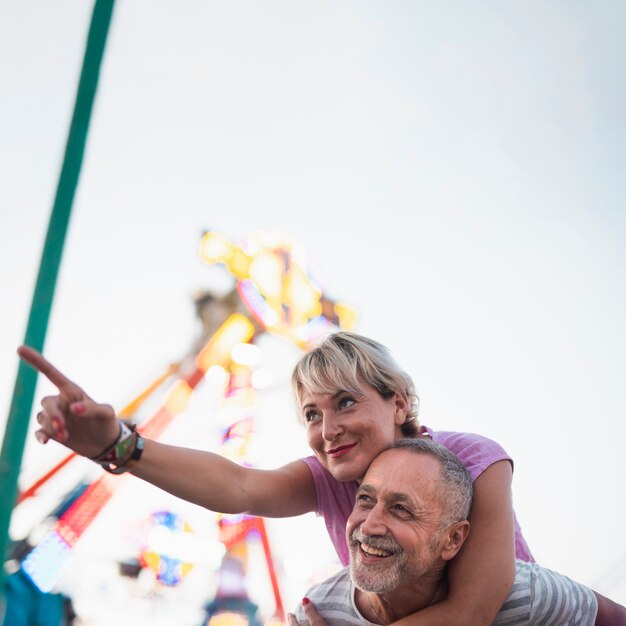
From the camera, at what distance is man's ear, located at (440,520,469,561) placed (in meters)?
2.07

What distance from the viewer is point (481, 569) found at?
1.99 metres

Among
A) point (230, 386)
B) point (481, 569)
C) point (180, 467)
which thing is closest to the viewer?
point (481, 569)

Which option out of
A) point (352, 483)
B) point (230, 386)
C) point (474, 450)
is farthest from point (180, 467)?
point (230, 386)

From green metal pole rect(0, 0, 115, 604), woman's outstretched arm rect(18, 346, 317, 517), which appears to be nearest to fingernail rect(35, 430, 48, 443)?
woman's outstretched arm rect(18, 346, 317, 517)

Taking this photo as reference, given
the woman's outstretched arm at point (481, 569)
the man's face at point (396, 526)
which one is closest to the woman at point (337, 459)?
the woman's outstretched arm at point (481, 569)

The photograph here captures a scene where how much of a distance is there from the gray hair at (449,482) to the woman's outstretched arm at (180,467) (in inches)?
21.3

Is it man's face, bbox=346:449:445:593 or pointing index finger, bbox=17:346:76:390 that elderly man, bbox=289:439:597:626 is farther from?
pointing index finger, bbox=17:346:76:390

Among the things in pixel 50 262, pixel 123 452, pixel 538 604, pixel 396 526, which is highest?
pixel 50 262

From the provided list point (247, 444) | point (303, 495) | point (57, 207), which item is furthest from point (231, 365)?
point (57, 207)

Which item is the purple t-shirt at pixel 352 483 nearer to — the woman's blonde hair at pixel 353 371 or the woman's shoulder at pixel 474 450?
the woman's shoulder at pixel 474 450

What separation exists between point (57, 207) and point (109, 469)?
798mm

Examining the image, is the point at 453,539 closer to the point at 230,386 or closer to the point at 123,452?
the point at 123,452

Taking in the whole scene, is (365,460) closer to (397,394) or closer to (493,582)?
(397,394)

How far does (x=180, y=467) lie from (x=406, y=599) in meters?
0.79
